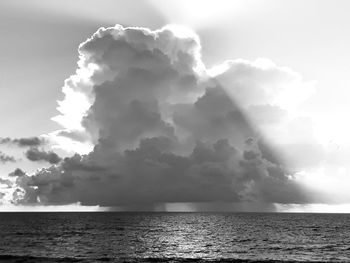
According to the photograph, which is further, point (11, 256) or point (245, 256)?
point (245, 256)

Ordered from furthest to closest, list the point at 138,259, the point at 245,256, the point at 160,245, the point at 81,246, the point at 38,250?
the point at 160,245 < the point at 81,246 < the point at 38,250 < the point at 245,256 < the point at 138,259

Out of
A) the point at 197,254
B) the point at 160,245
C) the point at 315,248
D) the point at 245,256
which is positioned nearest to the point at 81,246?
the point at 160,245

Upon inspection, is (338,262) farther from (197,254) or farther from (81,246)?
(81,246)

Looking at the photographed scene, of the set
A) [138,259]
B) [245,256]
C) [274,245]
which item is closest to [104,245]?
[138,259]

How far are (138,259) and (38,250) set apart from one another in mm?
25361

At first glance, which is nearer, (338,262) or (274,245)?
(338,262)

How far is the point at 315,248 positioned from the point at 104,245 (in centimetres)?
4839

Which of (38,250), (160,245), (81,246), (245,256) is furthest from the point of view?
(160,245)

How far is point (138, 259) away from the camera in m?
71.8

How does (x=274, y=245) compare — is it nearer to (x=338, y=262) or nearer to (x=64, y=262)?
(x=338, y=262)

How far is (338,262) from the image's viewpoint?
69.8 meters

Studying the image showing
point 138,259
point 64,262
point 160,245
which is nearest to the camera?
point 64,262

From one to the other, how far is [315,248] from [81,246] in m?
53.3

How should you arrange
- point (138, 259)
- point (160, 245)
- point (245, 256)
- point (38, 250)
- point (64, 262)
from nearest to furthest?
point (64, 262), point (138, 259), point (245, 256), point (38, 250), point (160, 245)
